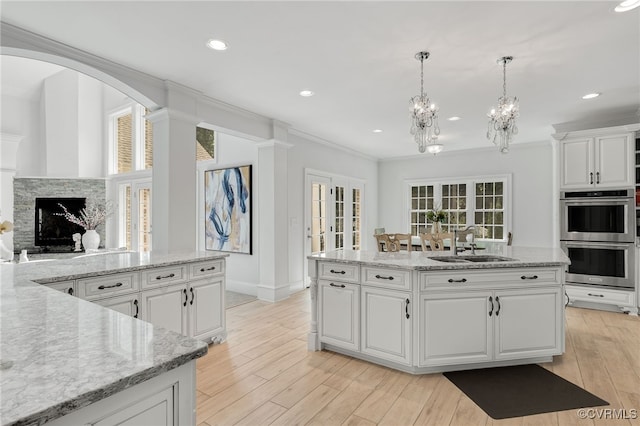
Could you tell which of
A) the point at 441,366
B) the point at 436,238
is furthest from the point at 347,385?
the point at 436,238

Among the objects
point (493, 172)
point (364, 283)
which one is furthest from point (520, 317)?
point (493, 172)

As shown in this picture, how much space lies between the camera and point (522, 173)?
254 inches

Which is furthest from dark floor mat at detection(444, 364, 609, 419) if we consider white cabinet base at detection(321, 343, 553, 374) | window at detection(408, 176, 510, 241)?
window at detection(408, 176, 510, 241)

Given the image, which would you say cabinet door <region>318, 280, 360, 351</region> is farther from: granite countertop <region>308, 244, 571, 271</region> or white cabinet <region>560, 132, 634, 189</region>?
white cabinet <region>560, 132, 634, 189</region>

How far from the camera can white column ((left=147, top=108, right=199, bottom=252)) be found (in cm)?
355

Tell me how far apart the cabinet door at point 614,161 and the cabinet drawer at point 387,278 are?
3803 mm

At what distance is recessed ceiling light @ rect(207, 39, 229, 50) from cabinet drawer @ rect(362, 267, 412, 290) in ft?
7.24

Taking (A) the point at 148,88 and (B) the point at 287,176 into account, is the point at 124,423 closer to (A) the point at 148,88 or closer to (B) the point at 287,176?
(A) the point at 148,88

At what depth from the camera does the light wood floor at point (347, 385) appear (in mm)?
2143

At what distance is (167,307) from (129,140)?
598cm

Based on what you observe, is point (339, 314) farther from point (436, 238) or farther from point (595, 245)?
point (595, 245)

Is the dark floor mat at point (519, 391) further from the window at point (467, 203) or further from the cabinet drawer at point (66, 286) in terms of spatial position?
the window at point (467, 203)

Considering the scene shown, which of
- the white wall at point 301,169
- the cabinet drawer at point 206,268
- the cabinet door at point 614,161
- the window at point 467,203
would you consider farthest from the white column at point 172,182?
the cabinet door at point 614,161

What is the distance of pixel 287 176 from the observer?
5.37 metres
